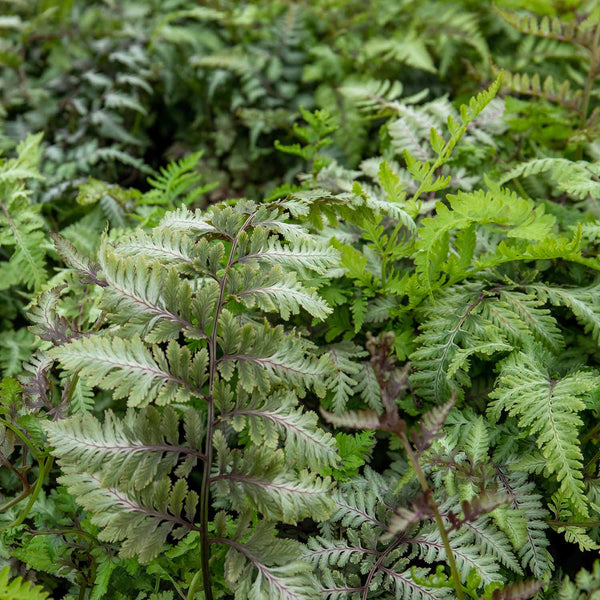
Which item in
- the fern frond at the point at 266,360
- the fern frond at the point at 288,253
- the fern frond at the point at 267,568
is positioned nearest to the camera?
the fern frond at the point at 267,568

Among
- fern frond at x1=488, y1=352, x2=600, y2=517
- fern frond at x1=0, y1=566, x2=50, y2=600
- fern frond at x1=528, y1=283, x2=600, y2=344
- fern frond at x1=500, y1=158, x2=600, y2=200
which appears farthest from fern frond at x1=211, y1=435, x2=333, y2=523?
fern frond at x1=500, y1=158, x2=600, y2=200

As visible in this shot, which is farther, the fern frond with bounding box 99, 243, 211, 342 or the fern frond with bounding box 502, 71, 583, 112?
the fern frond with bounding box 502, 71, 583, 112

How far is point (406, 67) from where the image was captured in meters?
2.78

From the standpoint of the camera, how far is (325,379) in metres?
1.59

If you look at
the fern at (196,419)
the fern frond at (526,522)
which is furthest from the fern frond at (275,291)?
the fern frond at (526,522)

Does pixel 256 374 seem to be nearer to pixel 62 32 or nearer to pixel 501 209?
pixel 501 209

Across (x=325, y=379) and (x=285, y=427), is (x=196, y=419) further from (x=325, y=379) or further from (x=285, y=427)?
(x=325, y=379)

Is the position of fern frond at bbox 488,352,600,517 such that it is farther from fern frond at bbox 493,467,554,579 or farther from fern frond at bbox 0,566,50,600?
fern frond at bbox 0,566,50,600

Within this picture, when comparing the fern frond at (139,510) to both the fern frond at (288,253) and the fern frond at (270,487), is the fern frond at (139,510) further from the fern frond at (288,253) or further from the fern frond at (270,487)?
the fern frond at (288,253)

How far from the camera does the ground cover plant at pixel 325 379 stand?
1210mm

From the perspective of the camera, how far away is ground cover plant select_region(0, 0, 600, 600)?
3.97 feet

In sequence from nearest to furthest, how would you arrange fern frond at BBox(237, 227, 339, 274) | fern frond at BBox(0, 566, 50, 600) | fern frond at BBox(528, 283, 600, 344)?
fern frond at BBox(0, 566, 50, 600) → fern frond at BBox(237, 227, 339, 274) → fern frond at BBox(528, 283, 600, 344)

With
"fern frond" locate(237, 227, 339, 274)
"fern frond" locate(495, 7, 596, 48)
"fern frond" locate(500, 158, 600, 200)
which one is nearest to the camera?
"fern frond" locate(237, 227, 339, 274)

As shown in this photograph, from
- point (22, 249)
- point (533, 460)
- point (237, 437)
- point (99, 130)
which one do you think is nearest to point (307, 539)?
point (237, 437)
